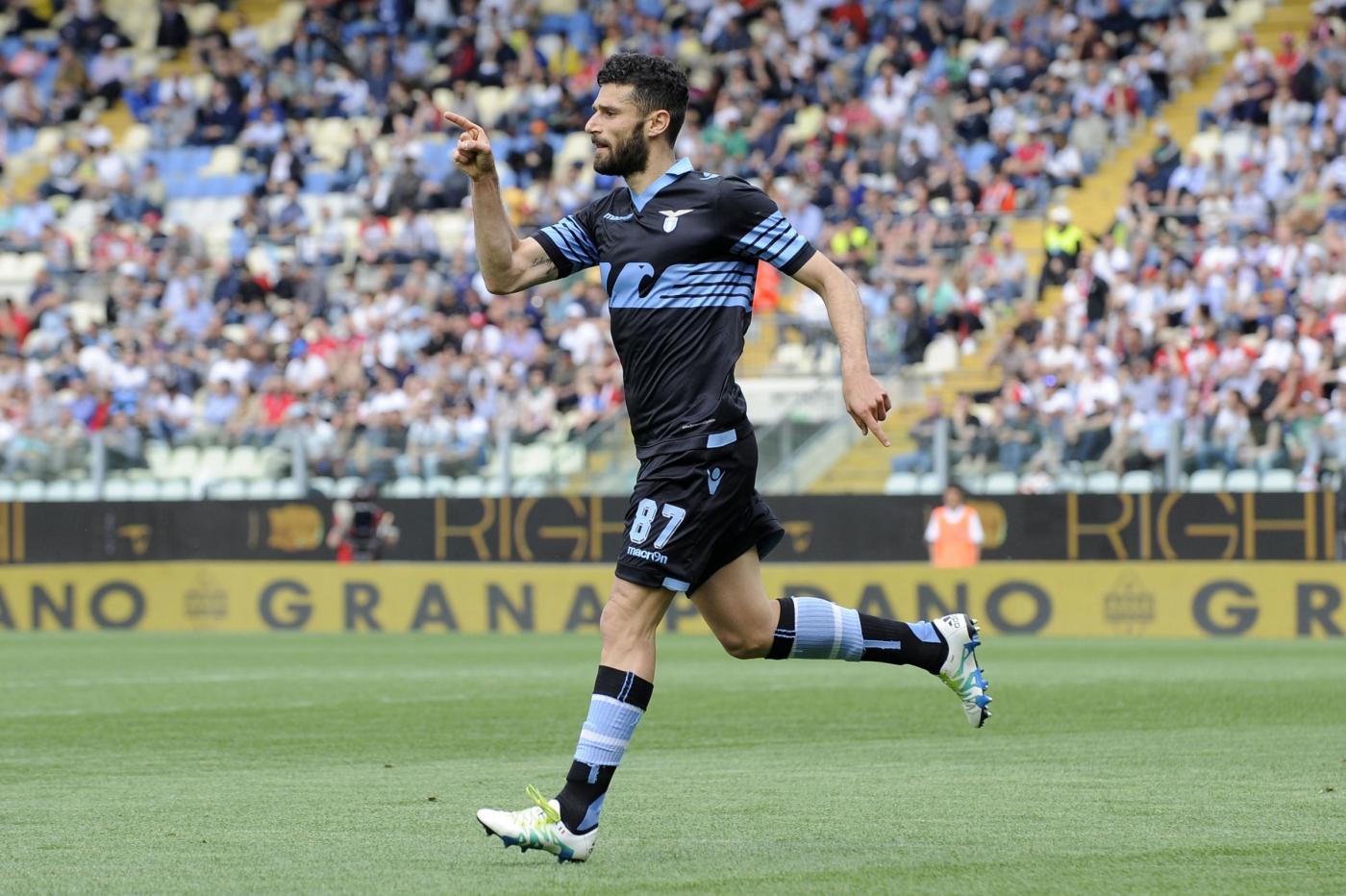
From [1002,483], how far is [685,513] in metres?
14.6

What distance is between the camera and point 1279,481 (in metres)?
19.5

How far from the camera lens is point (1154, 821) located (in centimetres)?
686

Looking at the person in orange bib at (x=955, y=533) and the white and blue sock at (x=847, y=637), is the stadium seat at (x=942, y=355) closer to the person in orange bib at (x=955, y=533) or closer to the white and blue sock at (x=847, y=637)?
the person in orange bib at (x=955, y=533)

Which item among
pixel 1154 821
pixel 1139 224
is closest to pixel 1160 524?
pixel 1139 224

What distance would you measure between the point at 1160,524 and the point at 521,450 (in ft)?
19.9

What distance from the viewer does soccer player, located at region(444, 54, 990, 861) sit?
630 centimetres

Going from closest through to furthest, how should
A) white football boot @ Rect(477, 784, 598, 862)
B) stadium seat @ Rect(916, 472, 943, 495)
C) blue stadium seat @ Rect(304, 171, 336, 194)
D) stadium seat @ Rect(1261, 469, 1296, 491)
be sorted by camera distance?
white football boot @ Rect(477, 784, 598, 862)
stadium seat @ Rect(1261, 469, 1296, 491)
stadium seat @ Rect(916, 472, 943, 495)
blue stadium seat @ Rect(304, 171, 336, 194)

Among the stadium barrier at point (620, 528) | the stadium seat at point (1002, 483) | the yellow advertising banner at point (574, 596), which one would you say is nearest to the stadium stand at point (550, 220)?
the stadium seat at point (1002, 483)

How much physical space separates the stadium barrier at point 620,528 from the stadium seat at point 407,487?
0.10 m

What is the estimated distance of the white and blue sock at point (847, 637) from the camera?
6898mm

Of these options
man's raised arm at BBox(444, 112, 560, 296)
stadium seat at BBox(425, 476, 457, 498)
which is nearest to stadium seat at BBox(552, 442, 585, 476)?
stadium seat at BBox(425, 476, 457, 498)

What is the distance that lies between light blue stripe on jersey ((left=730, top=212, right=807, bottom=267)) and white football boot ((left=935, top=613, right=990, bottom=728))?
4.45 ft

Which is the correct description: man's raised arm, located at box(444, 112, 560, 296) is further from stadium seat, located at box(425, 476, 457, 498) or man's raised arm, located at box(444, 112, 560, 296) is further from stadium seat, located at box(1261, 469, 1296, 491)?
stadium seat, located at box(425, 476, 457, 498)

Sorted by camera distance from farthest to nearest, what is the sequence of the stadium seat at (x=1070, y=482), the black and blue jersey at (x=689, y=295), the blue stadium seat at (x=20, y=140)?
the blue stadium seat at (x=20, y=140) → the stadium seat at (x=1070, y=482) → the black and blue jersey at (x=689, y=295)
